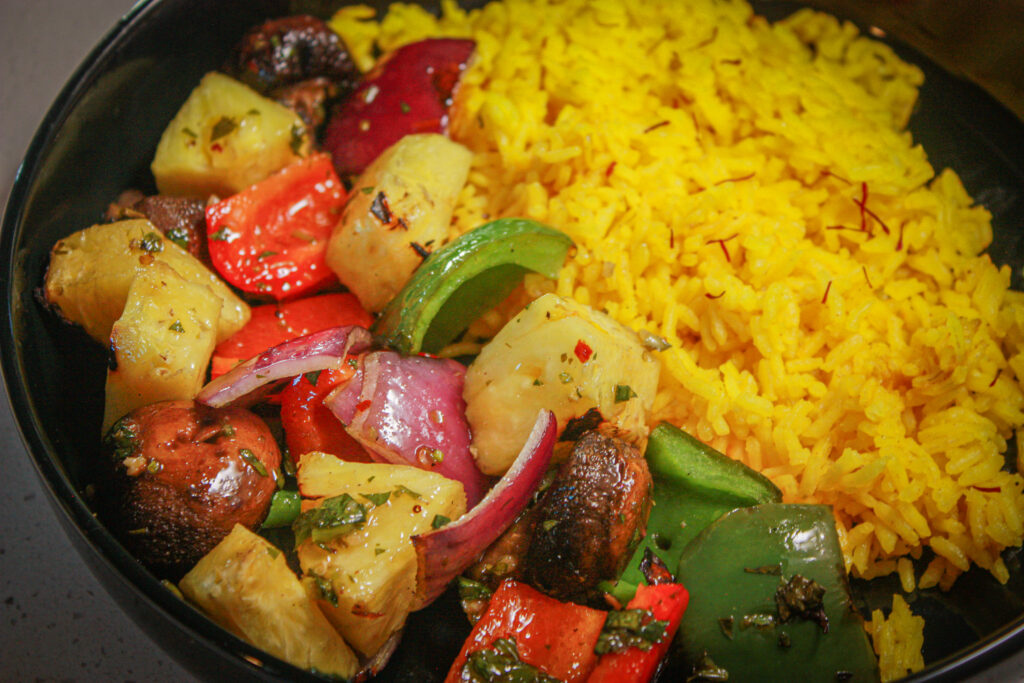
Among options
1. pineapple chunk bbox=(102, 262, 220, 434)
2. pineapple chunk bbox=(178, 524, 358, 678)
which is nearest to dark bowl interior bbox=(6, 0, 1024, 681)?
pineapple chunk bbox=(178, 524, 358, 678)

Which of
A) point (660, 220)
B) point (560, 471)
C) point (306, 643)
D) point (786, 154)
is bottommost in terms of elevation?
point (306, 643)

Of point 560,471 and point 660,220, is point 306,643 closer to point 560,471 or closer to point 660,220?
point 560,471

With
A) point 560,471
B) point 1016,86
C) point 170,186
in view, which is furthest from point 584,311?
point 1016,86

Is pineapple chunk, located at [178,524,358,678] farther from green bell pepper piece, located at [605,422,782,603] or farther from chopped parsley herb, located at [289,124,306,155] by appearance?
chopped parsley herb, located at [289,124,306,155]

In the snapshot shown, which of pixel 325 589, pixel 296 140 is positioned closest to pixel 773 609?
pixel 325 589

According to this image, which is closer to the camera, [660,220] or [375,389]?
[375,389]

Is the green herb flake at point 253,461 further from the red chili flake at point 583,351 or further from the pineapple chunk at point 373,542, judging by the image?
the red chili flake at point 583,351
